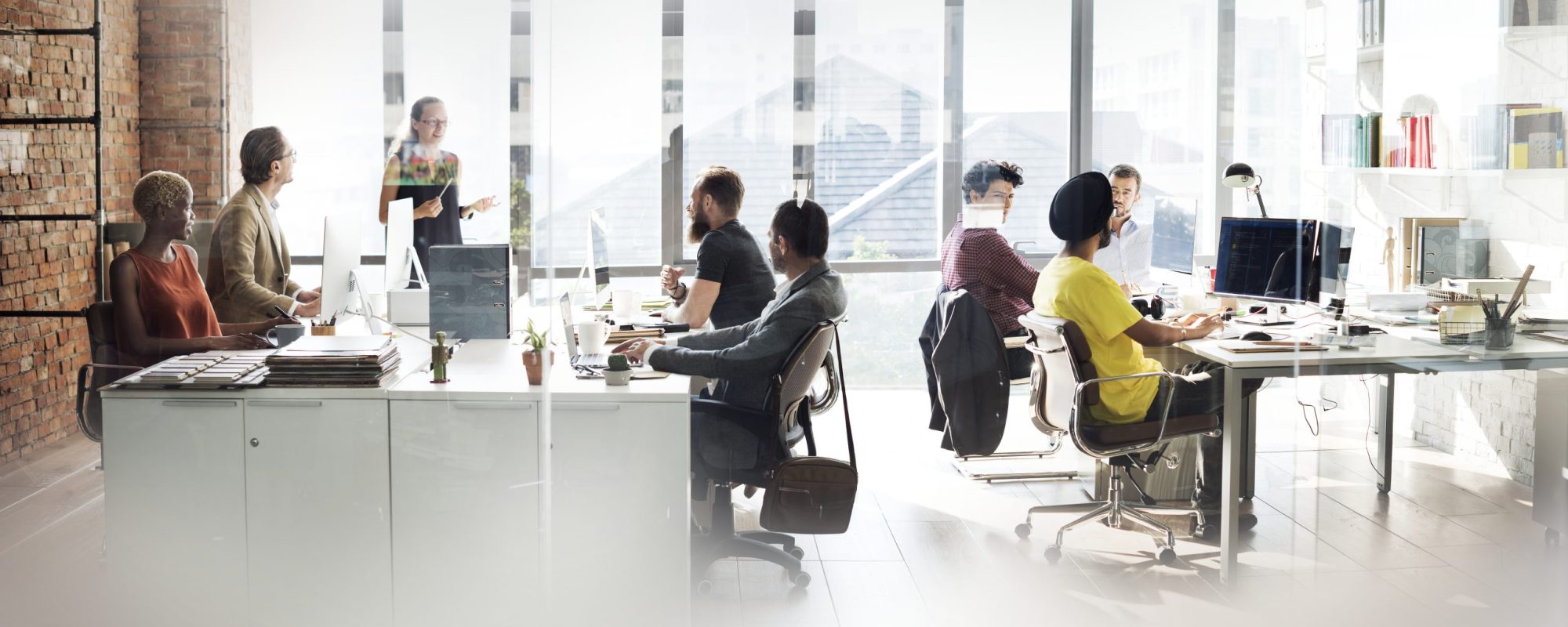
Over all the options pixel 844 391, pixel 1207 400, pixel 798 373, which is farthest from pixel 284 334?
pixel 1207 400

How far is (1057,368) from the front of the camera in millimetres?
3639

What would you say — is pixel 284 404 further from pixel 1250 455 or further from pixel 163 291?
pixel 1250 455

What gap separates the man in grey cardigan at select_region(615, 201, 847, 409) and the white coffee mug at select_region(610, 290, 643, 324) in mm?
87

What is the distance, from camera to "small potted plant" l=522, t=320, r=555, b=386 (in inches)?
119

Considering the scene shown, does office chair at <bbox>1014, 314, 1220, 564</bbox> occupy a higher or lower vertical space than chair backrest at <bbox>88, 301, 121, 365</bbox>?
lower

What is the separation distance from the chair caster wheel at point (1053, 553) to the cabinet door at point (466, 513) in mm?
1566

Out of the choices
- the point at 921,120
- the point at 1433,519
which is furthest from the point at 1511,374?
the point at 921,120

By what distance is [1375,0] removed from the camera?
3.39 metres

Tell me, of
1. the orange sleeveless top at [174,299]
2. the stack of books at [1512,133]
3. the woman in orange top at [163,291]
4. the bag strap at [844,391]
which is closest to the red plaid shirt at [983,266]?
the bag strap at [844,391]

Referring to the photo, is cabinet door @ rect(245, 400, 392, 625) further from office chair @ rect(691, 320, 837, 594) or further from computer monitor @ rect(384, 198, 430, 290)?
office chair @ rect(691, 320, 837, 594)

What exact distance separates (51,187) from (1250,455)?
11.2 ft

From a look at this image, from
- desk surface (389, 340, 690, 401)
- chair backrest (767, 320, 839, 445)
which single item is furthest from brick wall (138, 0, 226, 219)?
chair backrest (767, 320, 839, 445)

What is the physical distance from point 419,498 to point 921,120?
169 centimetres

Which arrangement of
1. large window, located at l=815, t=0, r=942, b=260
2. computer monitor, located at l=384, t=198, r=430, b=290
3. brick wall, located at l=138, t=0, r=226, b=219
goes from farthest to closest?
large window, located at l=815, t=0, r=942, b=260
computer monitor, located at l=384, t=198, r=430, b=290
brick wall, located at l=138, t=0, r=226, b=219
